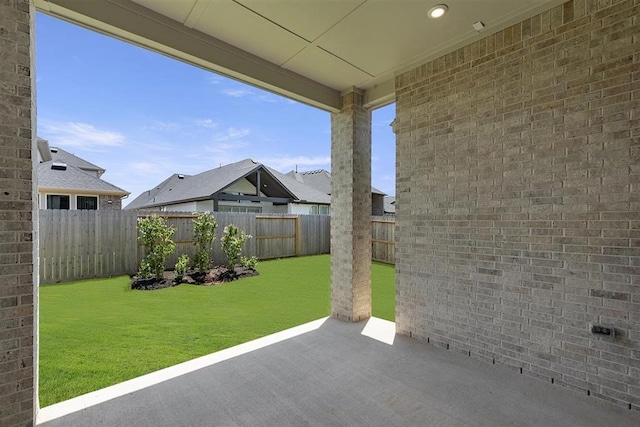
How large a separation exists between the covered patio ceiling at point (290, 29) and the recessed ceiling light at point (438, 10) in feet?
0.13

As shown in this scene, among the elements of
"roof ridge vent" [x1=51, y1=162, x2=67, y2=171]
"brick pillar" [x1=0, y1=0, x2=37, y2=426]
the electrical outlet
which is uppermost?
"roof ridge vent" [x1=51, y1=162, x2=67, y2=171]

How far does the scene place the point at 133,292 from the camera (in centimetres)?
570

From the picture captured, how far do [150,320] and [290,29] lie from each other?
14.0ft

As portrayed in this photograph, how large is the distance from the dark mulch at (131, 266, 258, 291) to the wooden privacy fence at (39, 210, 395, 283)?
980 mm

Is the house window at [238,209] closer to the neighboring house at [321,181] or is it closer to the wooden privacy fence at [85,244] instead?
the wooden privacy fence at [85,244]

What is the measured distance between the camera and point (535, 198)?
2.58m

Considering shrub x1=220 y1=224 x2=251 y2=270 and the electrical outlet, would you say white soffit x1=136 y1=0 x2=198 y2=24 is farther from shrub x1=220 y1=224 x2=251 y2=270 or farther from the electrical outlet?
shrub x1=220 y1=224 x2=251 y2=270

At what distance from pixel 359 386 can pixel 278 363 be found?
2.78ft

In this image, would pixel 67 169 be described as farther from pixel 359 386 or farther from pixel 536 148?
pixel 536 148

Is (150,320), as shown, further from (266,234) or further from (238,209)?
(238,209)

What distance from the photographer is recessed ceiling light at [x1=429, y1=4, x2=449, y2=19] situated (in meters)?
2.38

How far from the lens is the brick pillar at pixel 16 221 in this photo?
173cm

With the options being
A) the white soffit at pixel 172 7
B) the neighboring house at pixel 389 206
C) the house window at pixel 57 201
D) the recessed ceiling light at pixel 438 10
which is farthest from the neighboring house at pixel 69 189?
the neighboring house at pixel 389 206

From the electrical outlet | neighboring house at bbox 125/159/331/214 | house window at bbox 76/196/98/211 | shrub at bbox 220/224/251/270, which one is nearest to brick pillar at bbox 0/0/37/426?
the electrical outlet
